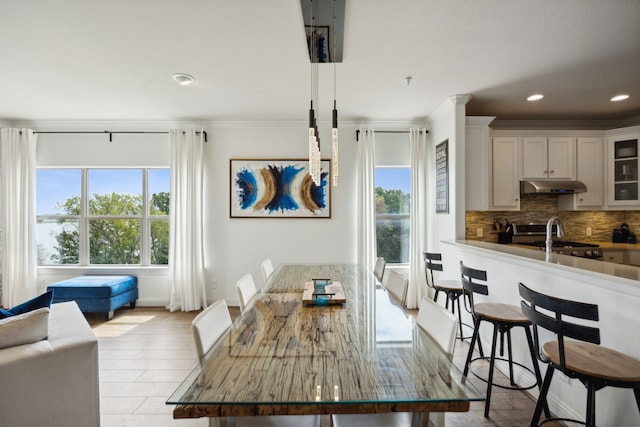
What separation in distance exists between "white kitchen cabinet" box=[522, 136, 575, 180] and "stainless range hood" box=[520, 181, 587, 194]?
106 millimetres

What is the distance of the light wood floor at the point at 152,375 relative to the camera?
197cm

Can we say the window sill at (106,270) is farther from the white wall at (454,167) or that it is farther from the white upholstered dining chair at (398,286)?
the white wall at (454,167)

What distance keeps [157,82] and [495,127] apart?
14.1ft

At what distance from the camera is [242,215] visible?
433 centimetres

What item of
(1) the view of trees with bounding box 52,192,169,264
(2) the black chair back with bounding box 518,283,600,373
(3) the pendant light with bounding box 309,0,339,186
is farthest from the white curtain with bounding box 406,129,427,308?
(1) the view of trees with bounding box 52,192,169,264

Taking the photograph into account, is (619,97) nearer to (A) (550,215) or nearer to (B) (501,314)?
(A) (550,215)

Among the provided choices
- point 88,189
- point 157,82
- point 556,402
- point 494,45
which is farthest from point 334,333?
point 88,189

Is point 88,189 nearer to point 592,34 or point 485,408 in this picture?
point 485,408

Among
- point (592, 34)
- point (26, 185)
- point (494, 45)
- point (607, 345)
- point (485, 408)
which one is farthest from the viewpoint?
point (26, 185)

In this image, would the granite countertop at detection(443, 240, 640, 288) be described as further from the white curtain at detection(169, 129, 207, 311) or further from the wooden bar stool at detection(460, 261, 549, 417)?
the white curtain at detection(169, 129, 207, 311)

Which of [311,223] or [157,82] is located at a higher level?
[157,82]

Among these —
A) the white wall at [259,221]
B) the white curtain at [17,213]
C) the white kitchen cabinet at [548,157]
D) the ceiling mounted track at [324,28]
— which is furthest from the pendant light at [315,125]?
the white curtain at [17,213]

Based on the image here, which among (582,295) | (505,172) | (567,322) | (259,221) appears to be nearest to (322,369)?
(567,322)

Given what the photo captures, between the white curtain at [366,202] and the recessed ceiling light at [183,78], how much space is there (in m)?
2.23
